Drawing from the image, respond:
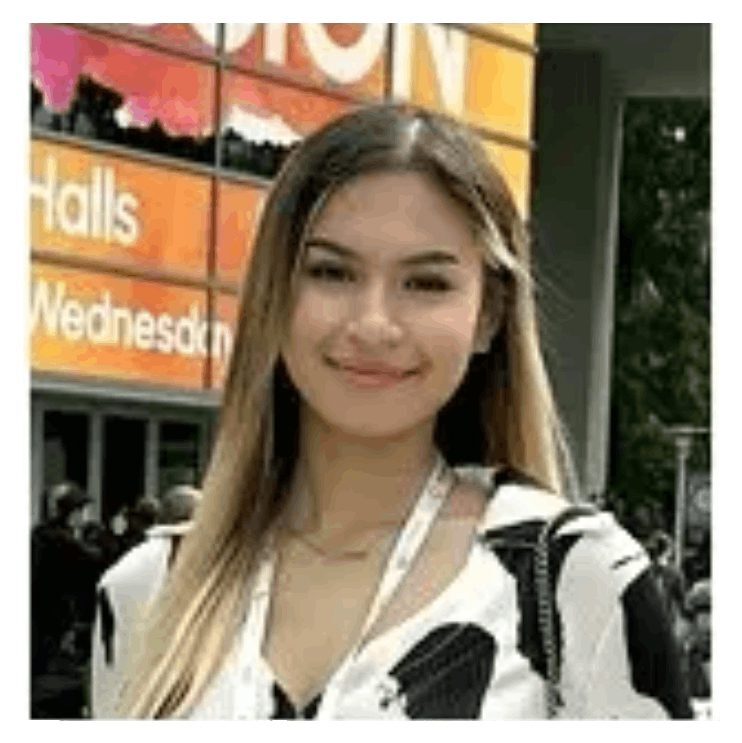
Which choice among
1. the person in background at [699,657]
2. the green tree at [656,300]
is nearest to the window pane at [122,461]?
the green tree at [656,300]

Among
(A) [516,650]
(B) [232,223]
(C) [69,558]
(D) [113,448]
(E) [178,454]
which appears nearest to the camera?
(A) [516,650]

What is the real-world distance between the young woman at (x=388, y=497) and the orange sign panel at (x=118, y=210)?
4.65 meters

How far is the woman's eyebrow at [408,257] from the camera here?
1.43m

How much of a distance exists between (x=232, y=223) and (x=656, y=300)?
2580mm

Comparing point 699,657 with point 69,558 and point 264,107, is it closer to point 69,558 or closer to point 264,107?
point 69,558

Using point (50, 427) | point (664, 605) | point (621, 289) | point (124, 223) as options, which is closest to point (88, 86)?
point (124, 223)

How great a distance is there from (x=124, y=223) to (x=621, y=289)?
461 centimetres

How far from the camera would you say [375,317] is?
4.65 feet

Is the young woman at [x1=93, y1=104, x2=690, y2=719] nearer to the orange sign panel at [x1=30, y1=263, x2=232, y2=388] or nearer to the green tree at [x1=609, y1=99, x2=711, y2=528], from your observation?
the green tree at [x1=609, y1=99, x2=711, y2=528]

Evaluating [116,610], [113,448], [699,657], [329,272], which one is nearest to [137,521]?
[113,448]

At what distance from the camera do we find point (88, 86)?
7.05 metres

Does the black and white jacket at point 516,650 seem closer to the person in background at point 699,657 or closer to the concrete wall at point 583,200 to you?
the person in background at point 699,657
